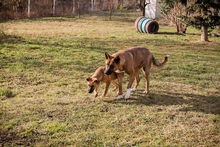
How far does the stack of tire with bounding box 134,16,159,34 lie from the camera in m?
18.6

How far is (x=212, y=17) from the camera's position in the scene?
49.1 ft

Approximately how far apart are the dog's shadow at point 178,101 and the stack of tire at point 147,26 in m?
12.9

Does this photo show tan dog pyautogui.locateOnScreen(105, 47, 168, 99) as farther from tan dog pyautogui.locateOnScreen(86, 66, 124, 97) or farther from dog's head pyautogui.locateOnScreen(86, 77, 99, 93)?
dog's head pyautogui.locateOnScreen(86, 77, 99, 93)

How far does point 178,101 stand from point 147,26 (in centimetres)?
1340

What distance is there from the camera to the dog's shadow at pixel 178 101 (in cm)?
588

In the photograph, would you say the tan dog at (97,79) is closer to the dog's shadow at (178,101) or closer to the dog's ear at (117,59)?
the dog's shadow at (178,101)

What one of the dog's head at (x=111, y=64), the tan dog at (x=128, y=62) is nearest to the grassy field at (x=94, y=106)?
the tan dog at (x=128, y=62)

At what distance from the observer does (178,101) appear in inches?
249

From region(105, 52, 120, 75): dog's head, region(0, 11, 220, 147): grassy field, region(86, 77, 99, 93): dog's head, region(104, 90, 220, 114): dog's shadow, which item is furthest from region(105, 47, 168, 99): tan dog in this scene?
region(0, 11, 220, 147): grassy field

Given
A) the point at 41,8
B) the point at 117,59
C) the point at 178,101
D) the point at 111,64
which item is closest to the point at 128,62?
the point at 117,59

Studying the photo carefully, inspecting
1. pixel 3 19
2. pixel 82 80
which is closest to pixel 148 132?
pixel 82 80

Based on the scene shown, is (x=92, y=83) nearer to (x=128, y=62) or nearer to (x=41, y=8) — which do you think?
(x=128, y=62)

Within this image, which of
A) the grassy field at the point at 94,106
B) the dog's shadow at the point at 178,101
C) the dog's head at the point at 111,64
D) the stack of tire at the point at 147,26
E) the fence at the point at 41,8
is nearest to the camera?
the grassy field at the point at 94,106

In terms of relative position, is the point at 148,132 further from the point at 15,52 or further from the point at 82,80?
the point at 15,52
